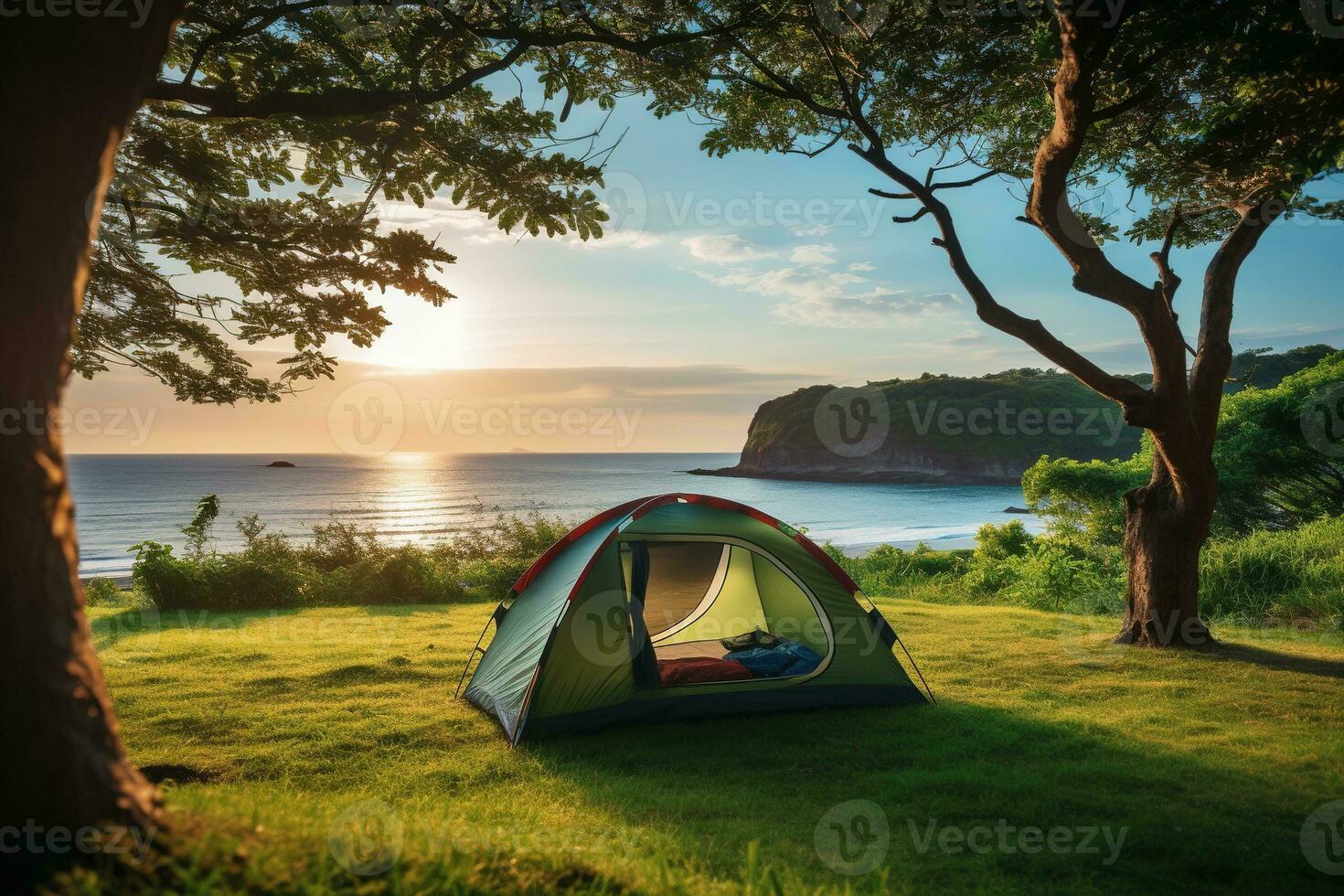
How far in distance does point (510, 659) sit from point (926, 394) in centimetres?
6139

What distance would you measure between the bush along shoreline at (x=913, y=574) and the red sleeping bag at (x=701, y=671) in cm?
675

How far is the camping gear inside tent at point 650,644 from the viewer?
5598 mm

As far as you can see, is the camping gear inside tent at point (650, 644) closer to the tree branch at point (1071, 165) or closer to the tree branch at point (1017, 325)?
the tree branch at point (1017, 325)

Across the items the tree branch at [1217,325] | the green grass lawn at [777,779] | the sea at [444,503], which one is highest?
the tree branch at [1217,325]

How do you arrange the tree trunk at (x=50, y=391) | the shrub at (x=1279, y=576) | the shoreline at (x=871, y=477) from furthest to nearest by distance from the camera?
the shoreline at (x=871, y=477) → the shrub at (x=1279, y=576) → the tree trunk at (x=50, y=391)

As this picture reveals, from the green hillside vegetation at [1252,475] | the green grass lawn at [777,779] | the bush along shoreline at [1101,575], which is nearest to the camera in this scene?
the green grass lawn at [777,779]

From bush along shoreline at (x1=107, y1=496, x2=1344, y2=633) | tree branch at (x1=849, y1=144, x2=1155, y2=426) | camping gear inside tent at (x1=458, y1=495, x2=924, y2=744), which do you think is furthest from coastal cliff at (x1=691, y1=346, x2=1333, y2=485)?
camping gear inside tent at (x1=458, y1=495, x2=924, y2=744)

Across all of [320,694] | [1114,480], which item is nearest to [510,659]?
[320,694]

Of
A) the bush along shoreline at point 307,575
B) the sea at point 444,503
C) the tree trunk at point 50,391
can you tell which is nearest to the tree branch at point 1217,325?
the tree trunk at point 50,391

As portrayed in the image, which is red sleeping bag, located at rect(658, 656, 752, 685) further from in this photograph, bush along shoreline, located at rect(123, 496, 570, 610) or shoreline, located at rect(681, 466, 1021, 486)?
shoreline, located at rect(681, 466, 1021, 486)

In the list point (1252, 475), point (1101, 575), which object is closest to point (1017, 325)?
point (1101, 575)

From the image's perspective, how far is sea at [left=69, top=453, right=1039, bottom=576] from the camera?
3816 centimetres

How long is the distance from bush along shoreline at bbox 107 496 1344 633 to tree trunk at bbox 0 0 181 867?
1022 cm

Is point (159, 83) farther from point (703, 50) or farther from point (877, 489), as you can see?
point (877, 489)
